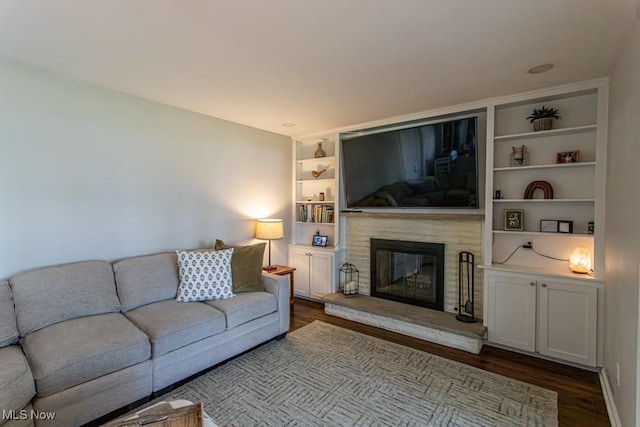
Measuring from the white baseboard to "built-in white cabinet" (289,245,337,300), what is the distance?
266cm

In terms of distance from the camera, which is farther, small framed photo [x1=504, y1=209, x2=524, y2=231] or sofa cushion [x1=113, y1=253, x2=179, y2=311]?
small framed photo [x1=504, y1=209, x2=524, y2=231]

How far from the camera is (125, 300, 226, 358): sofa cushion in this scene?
85.9 inches

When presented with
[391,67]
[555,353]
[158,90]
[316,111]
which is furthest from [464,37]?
[555,353]

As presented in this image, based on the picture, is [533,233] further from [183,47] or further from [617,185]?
[183,47]

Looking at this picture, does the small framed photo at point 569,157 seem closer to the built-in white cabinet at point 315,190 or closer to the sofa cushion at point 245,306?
the built-in white cabinet at point 315,190

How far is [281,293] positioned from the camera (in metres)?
3.08

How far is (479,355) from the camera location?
110 inches

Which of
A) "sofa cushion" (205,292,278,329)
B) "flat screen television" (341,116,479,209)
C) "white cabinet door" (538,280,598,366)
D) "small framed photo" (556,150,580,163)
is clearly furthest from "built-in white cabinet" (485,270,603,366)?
"sofa cushion" (205,292,278,329)

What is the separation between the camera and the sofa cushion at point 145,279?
2.57 meters

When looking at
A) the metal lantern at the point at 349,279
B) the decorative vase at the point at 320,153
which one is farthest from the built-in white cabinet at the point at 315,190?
the metal lantern at the point at 349,279

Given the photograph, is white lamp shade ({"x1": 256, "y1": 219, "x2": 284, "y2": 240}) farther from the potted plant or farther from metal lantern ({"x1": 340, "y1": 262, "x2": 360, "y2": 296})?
the potted plant

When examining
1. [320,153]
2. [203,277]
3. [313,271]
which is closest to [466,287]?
[313,271]

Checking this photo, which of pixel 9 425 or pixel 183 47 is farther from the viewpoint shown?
pixel 183 47

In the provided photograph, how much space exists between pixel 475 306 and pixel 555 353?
2.44ft
